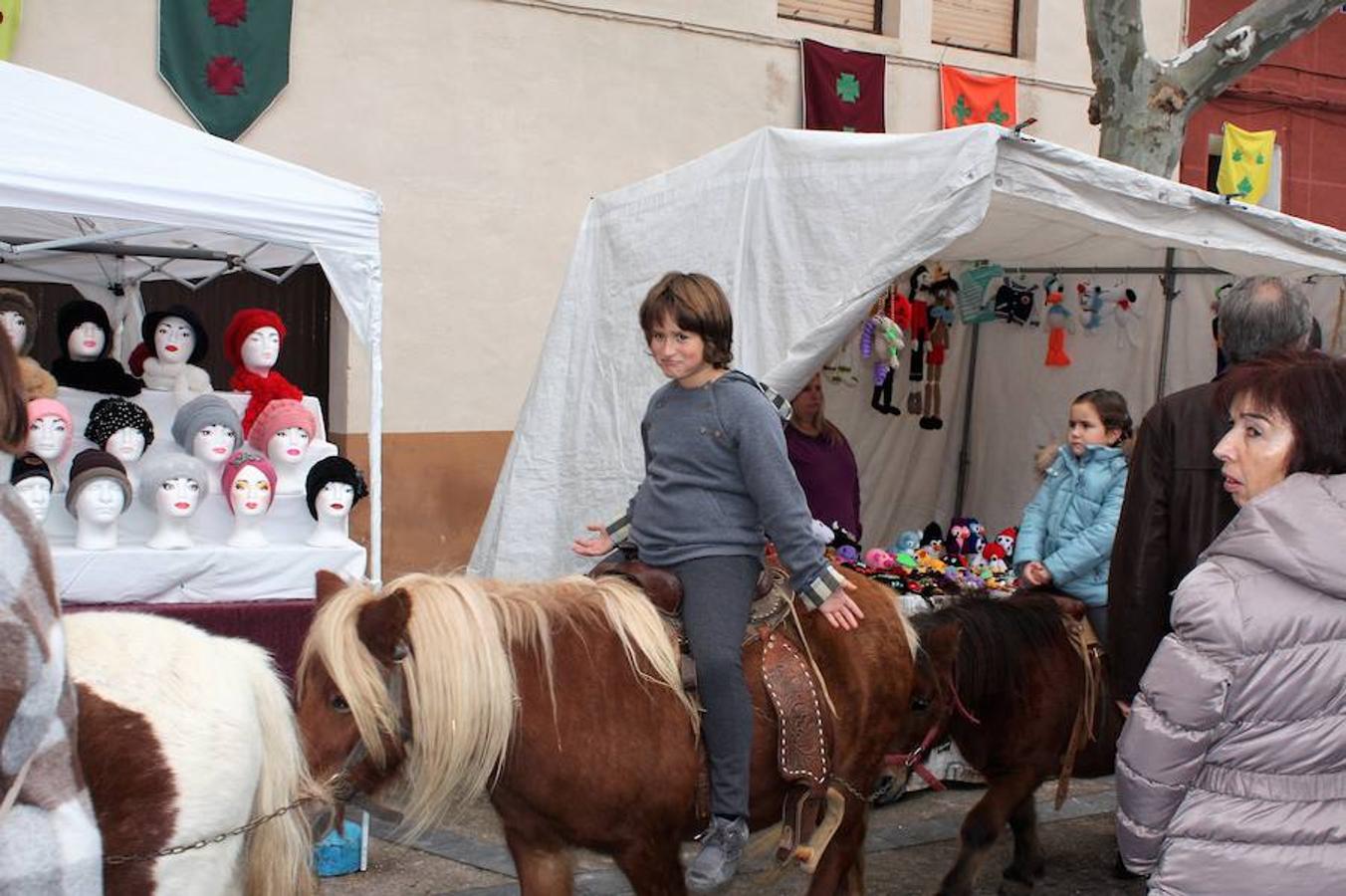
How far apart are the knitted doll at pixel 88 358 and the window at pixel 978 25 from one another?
7.65 m

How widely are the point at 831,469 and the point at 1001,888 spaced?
208cm

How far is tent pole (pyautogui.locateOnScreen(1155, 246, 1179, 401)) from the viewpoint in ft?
22.9

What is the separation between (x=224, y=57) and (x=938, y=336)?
441 centimetres

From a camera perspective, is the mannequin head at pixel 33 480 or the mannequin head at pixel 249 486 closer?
the mannequin head at pixel 33 480

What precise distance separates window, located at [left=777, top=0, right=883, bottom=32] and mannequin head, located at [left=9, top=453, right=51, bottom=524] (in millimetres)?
7310

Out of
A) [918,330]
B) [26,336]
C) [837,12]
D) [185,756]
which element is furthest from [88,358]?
[837,12]

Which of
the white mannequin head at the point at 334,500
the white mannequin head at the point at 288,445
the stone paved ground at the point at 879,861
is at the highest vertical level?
the white mannequin head at the point at 288,445

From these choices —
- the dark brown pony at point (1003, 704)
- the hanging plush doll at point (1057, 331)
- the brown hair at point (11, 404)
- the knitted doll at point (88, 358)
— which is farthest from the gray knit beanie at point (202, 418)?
the hanging plush doll at point (1057, 331)

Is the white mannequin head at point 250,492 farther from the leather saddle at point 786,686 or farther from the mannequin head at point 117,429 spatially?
the leather saddle at point 786,686

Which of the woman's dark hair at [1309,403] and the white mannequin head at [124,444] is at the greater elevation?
the woman's dark hair at [1309,403]

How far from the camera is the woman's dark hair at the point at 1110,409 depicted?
482 centimetres

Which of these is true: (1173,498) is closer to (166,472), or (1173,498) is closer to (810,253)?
(810,253)

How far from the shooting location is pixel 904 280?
7402 mm

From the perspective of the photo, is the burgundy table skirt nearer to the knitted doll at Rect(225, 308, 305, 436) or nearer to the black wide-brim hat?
the knitted doll at Rect(225, 308, 305, 436)
